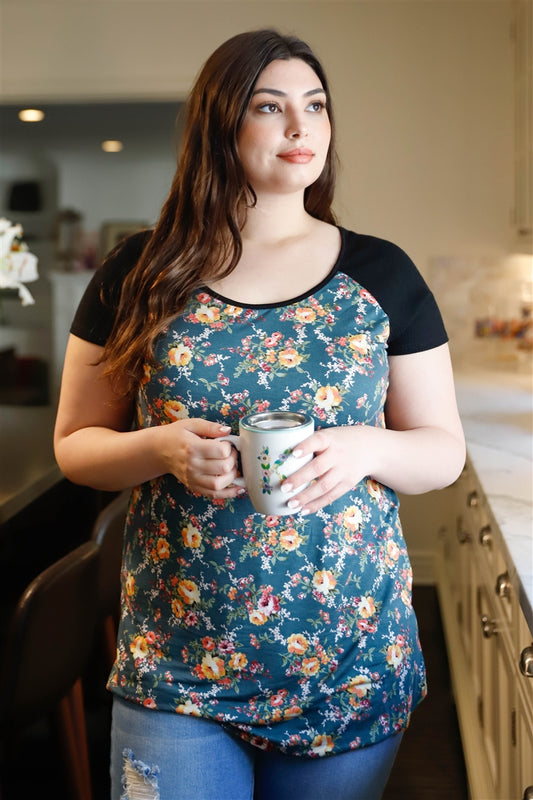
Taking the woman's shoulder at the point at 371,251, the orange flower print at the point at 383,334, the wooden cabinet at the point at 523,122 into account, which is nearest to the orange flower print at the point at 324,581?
the orange flower print at the point at 383,334

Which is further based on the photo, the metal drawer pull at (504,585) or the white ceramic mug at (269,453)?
the metal drawer pull at (504,585)

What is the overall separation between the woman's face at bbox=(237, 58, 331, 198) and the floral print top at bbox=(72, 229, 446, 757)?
171 mm

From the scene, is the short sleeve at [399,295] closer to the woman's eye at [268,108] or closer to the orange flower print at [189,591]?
the woman's eye at [268,108]

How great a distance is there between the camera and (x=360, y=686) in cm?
119

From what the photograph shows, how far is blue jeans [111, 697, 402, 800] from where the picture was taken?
3.78ft

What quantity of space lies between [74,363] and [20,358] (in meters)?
3.23

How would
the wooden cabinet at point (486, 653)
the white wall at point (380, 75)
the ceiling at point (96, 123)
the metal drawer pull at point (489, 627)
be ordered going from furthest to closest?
1. the ceiling at point (96, 123)
2. the white wall at point (380, 75)
3. the metal drawer pull at point (489, 627)
4. the wooden cabinet at point (486, 653)

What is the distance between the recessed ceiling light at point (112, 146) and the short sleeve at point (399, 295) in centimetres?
313

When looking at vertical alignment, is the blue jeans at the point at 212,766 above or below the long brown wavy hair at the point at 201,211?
below

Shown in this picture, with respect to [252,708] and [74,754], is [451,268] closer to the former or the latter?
[74,754]

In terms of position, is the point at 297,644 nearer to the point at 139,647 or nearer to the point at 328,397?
the point at 139,647

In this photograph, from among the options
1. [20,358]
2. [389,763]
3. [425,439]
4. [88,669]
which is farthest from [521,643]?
[20,358]

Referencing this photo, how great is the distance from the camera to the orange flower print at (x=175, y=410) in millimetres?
1185

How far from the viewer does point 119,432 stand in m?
1.32
